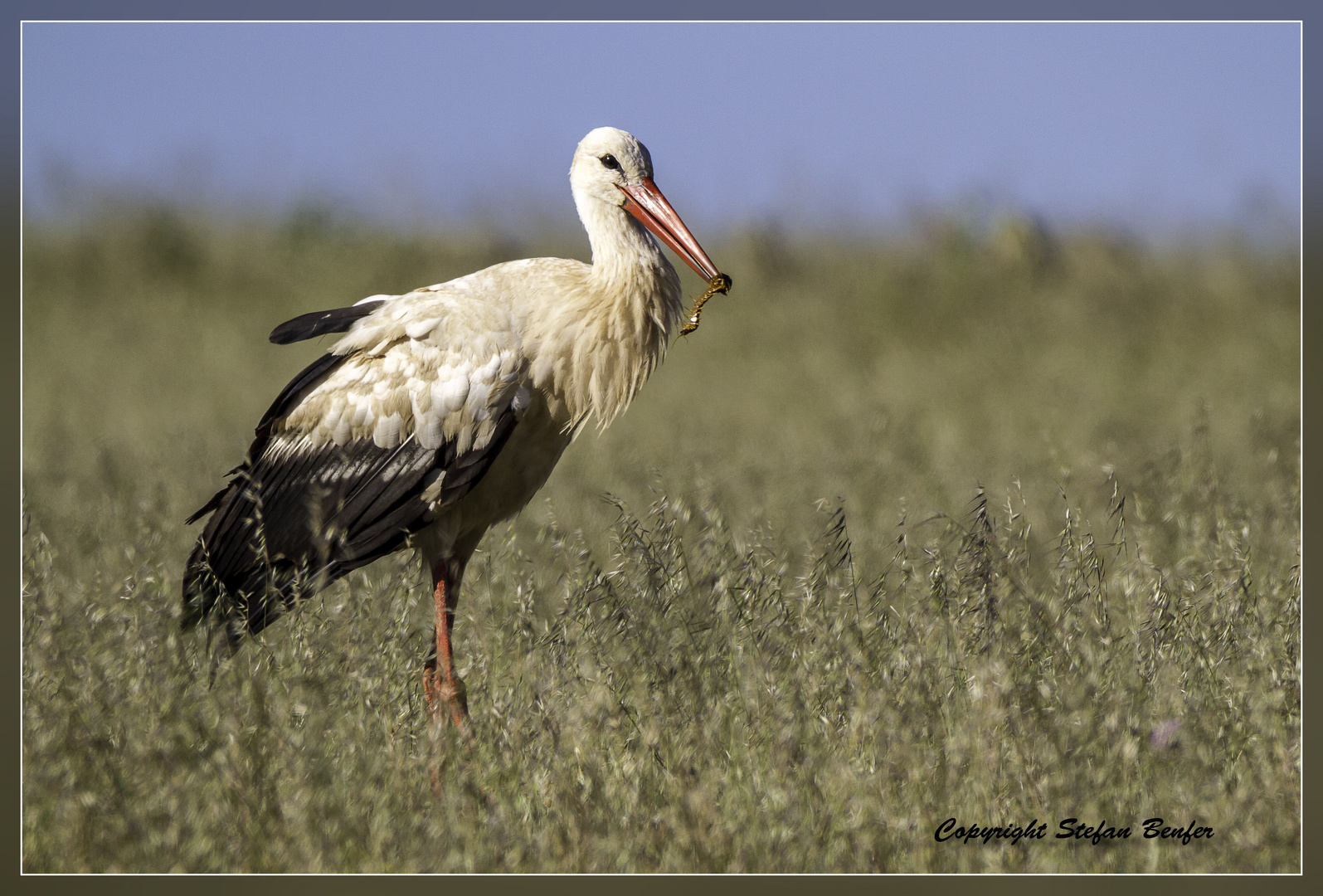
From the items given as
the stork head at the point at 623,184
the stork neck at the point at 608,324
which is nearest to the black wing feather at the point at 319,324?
the stork neck at the point at 608,324

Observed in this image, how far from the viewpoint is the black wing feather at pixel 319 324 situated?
4035 millimetres

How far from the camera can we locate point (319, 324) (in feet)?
13.3

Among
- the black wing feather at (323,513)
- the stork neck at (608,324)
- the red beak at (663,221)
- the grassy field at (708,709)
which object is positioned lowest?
the grassy field at (708,709)

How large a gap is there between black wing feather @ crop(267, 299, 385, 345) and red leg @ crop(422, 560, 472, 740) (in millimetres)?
898

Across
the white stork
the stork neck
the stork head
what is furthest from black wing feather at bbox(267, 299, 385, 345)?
the stork head

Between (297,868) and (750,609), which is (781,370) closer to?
(750,609)

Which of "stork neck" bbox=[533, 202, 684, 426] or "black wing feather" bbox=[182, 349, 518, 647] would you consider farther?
"stork neck" bbox=[533, 202, 684, 426]

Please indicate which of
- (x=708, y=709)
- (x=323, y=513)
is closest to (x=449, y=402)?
(x=323, y=513)

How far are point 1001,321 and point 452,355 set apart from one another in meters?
6.48

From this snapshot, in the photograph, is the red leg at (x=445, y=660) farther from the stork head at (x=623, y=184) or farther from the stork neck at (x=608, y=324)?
the stork head at (x=623, y=184)

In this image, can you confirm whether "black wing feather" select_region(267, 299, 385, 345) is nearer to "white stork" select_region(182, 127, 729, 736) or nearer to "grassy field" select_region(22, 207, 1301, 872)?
"white stork" select_region(182, 127, 729, 736)

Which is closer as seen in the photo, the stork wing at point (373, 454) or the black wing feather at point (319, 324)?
the stork wing at point (373, 454)

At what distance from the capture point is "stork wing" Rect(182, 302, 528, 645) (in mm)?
3789

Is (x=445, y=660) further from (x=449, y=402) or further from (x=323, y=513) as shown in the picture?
(x=449, y=402)
